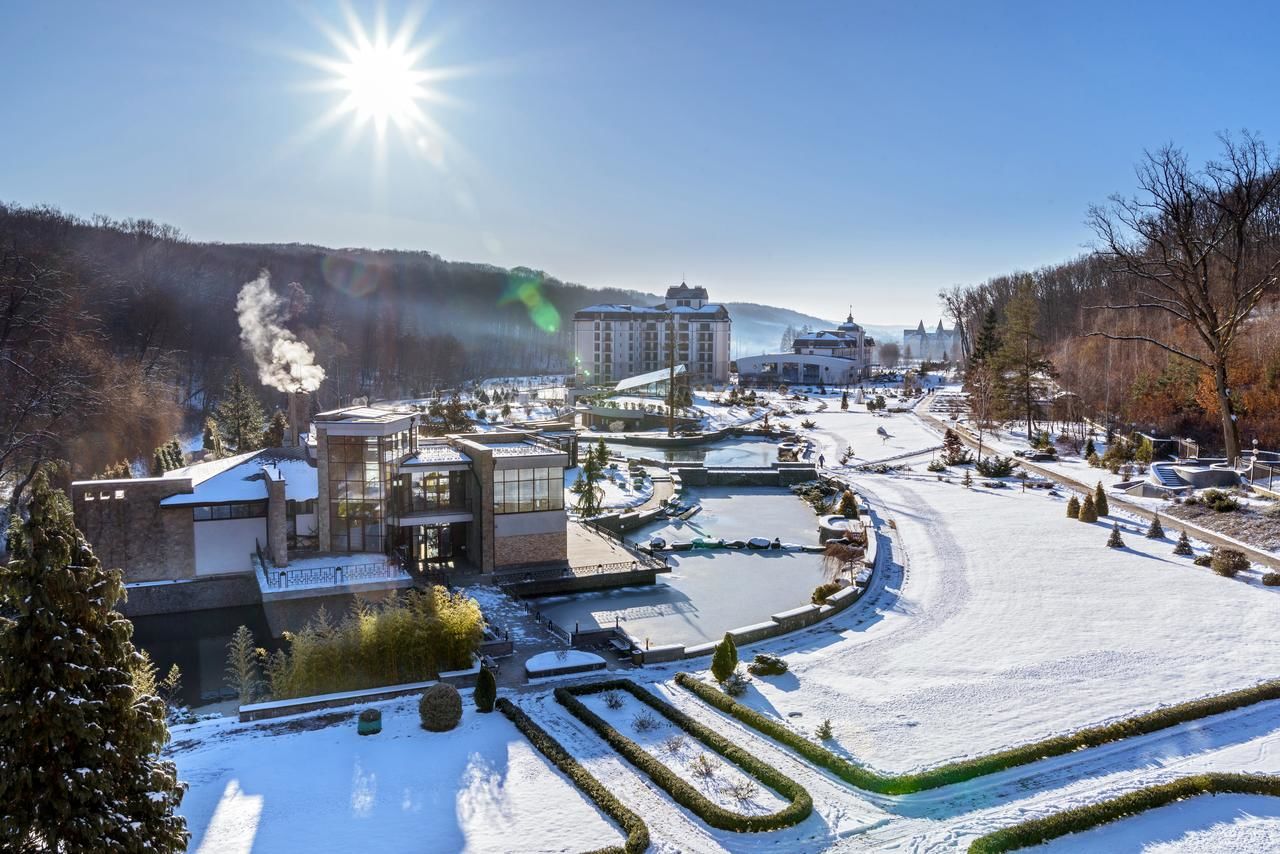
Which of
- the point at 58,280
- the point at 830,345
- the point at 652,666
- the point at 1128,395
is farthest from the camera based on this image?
the point at 830,345

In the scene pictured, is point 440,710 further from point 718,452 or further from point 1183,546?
point 718,452

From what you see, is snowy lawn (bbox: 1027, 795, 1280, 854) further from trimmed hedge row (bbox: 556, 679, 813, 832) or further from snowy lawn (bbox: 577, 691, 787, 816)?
snowy lawn (bbox: 577, 691, 787, 816)

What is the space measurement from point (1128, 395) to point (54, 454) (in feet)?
172

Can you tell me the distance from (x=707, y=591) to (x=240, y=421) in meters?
27.0

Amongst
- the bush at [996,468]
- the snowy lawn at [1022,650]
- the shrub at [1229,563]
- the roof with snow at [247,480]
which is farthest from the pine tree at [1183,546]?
the roof with snow at [247,480]

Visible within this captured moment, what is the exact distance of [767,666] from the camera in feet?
52.2

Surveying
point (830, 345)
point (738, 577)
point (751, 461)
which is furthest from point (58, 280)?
point (830, 345)

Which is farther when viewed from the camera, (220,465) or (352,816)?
(220,465)

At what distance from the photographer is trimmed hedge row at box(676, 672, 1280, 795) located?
454 inches

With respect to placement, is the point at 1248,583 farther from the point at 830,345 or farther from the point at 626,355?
the point at 830,345

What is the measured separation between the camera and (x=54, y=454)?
31.6 m

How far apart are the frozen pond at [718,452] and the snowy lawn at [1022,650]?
69.9 feet

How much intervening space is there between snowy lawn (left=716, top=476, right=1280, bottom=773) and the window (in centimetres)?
862

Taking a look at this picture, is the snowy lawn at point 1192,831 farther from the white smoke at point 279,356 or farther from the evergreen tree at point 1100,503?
the white smoke at point 279,356
